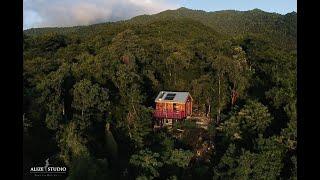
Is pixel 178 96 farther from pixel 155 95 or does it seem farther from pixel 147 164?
pixel 147 164

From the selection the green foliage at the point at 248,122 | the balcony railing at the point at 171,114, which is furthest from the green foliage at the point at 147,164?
the green foliage at the point at 248,122

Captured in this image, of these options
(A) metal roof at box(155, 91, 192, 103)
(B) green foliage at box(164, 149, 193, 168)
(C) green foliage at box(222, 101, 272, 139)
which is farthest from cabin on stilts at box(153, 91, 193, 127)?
(C) green foliage at box(222, 101, 272, 139)

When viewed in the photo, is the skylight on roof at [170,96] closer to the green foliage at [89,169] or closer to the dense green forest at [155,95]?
the dense green forest at [155,95]

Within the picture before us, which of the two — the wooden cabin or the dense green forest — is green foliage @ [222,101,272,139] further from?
the wooden cabin

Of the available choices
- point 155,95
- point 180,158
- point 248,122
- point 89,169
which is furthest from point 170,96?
point 89,169

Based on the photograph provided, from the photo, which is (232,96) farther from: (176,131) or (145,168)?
(145,168)
